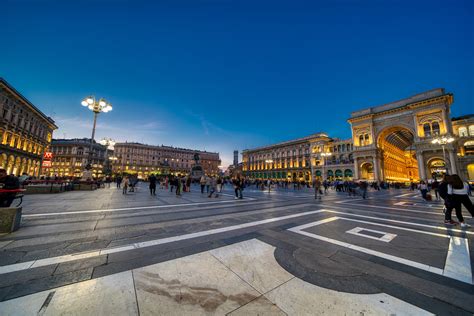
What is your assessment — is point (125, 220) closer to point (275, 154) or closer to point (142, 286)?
point (142, 286)

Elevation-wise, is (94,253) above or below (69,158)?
below

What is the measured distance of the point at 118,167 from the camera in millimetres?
78312

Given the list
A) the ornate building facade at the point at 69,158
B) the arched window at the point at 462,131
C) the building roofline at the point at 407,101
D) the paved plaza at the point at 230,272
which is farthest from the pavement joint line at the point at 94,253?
the ornate building facade at the point at 69,158

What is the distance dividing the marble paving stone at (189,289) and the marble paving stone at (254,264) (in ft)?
0.44

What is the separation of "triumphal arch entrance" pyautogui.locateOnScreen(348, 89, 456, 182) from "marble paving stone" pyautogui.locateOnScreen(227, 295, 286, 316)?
143ft

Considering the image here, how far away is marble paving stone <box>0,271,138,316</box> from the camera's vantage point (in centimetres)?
159

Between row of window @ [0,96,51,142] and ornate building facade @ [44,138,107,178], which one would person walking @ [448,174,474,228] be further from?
ornate building facade @ [44,138,107,178]

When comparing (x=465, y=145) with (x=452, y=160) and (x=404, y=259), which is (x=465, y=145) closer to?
(x=452, y=160)

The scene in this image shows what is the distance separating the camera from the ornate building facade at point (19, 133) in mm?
30344

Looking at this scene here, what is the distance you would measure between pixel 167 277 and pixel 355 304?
6.66ft

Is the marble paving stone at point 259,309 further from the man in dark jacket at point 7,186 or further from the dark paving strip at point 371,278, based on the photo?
the man in dark jacket at point 7,186

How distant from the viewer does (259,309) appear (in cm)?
170

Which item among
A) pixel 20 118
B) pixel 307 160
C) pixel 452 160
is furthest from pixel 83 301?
pixel 307 160

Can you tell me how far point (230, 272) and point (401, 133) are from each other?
63.1m
